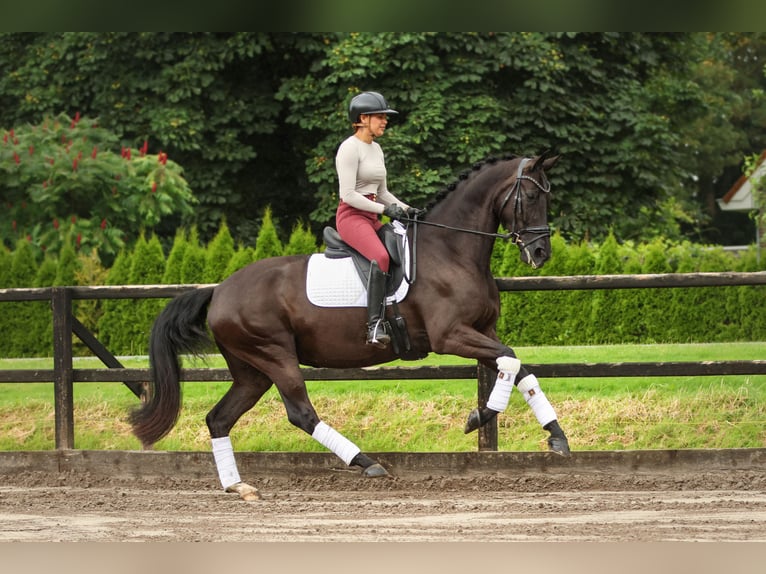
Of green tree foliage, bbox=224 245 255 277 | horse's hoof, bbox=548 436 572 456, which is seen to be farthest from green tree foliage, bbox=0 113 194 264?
horse's hoof, bbox=548 436 572 456

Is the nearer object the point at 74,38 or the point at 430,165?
the point at 430,165

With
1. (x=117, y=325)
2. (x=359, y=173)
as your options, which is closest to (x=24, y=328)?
(x=117, y=325)

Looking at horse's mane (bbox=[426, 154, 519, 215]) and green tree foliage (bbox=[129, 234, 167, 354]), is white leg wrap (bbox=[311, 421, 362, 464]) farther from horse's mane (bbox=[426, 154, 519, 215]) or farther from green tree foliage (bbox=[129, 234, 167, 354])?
green tree foliage (bbox=[129, 234, 167, 354])

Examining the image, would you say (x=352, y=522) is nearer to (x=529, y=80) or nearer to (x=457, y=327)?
(x=457, y=327)

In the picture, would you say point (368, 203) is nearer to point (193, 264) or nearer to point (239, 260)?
point (239, 260)

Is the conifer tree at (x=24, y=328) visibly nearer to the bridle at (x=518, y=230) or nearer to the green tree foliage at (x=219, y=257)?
the green tree foliage at (x=219, y=257)

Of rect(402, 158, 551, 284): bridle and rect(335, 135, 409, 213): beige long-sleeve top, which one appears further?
rect(335, 135, 409, 213): beige long-sleeve top

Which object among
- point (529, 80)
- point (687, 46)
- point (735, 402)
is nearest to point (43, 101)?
point (529, 80)

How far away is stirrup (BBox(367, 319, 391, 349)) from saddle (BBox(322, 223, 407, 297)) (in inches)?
9.1

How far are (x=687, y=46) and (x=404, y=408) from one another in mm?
17279

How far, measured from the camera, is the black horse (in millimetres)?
7398

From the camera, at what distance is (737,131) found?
146ft

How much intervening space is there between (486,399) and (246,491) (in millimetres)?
1882
